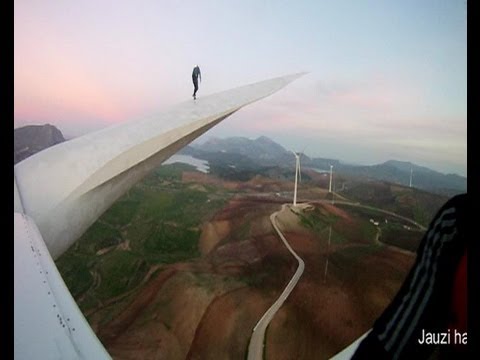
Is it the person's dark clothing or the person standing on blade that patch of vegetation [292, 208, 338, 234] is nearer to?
the person standing on blade

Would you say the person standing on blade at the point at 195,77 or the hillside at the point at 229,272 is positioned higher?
the person standing on blade at the point at 195,77

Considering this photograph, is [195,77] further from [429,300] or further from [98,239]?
[98,239]

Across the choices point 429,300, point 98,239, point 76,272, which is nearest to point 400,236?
point 429,300

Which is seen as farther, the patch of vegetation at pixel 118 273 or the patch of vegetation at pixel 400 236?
the patch of vegetation at pixel 118 273

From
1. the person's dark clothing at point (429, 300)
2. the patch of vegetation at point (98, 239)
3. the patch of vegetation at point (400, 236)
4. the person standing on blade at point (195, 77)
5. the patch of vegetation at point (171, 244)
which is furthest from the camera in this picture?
the patch of vegetation at point (98, 239)

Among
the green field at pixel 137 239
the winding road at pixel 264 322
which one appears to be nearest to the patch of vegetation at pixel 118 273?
the green field at pixel 137 239

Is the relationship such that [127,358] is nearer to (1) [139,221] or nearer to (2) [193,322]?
(2) [193,322]

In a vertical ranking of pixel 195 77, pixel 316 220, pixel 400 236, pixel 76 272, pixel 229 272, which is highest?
pixel 195 77

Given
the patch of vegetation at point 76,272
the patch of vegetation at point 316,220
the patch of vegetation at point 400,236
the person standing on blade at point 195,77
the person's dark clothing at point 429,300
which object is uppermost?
the person standing on blade at point 195,77

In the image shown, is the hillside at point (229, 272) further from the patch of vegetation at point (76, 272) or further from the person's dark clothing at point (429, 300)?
the person's dark clothing at point (429, 300)

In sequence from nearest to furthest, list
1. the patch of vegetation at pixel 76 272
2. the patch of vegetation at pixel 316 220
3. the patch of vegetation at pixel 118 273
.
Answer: the patch of vegetation at pixel 118 273
the patch of vegetation at pixel 76 272
the patch of vegetation at pixel 316 220
